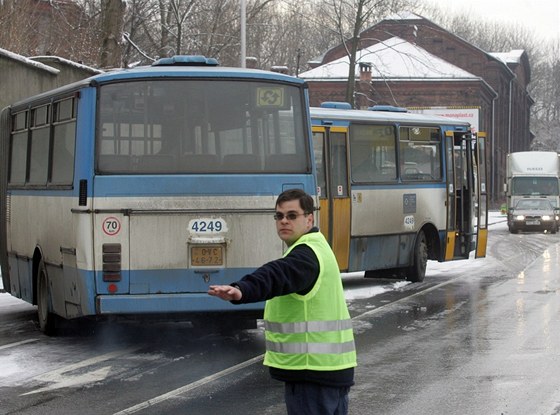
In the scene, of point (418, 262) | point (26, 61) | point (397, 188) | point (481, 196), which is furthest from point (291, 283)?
point (26, 61)

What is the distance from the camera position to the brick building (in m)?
71.5

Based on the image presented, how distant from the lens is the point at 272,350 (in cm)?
568

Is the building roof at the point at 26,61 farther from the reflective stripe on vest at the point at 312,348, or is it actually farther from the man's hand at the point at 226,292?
the man's hand at the point at 226,292

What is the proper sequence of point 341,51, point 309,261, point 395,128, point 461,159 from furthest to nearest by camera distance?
1. point 341,51
2. point 461,159
3. point 395,128
4. point 309,261

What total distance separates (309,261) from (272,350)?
1.84 ft

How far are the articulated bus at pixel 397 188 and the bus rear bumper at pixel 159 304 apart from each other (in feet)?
21.3

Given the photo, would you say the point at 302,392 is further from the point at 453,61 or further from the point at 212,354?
the point at 453,61

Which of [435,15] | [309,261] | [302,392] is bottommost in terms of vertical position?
[302,392]

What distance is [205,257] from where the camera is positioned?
37.3 ft

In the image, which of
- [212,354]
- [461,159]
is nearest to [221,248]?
[212,354]

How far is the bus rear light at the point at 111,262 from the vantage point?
1121 centimetres

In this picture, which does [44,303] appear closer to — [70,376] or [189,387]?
[70,376]

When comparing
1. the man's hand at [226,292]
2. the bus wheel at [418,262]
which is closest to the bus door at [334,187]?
the bus wheel at [418,262]

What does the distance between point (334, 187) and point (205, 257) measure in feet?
22.5
